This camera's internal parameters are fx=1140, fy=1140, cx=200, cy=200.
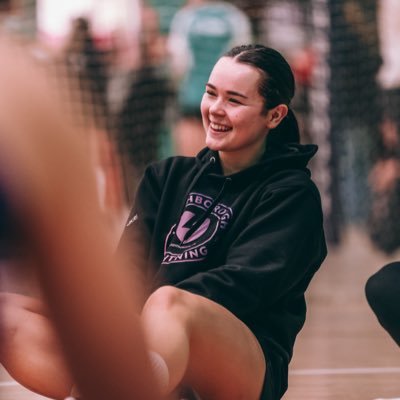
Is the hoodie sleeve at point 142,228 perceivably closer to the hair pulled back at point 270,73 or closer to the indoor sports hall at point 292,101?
the hair pulled back at point 270,73

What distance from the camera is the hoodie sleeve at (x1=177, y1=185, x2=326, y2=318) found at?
104 inches

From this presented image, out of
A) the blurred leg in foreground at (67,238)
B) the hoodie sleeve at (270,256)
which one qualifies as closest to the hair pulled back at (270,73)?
the hoodie sleeve at (270,256)

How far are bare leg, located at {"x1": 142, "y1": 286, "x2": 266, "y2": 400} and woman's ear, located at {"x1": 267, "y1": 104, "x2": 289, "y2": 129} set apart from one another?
1.81ft

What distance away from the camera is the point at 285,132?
2.96 meters

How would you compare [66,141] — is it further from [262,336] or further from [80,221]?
[262,336]

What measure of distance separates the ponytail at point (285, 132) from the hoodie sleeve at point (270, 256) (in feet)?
0.67

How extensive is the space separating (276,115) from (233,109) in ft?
0.42

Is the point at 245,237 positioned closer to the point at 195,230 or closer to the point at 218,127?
the point at 195,230

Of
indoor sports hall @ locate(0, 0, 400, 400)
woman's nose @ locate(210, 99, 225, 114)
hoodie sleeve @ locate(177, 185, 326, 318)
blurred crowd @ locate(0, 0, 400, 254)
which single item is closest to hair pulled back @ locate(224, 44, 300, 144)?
woman's nose @ locate(210, 99, 225, 114)

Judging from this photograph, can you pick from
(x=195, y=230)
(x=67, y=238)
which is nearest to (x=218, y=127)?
(x=195, y=230)

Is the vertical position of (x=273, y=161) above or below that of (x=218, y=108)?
below

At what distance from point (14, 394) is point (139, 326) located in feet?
6.43

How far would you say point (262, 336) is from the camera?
9.00 feet

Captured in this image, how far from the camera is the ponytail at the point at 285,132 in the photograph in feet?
9.64
